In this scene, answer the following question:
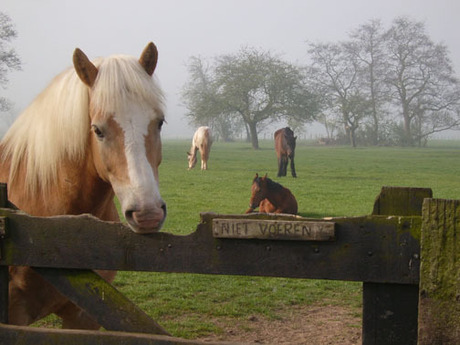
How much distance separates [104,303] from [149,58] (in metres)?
1.48

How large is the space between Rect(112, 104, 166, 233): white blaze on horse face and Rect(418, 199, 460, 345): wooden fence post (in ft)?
3.54

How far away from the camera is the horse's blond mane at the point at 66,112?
2.83 meters

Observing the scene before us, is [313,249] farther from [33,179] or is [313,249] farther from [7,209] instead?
[33,179]

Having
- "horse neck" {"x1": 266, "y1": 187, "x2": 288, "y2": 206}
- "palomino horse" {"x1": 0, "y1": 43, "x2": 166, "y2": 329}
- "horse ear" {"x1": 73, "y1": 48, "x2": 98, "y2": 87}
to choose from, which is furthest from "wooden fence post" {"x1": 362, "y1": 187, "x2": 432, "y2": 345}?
"horse neck" {"x1": 266, "y1": 187, "x2": 288, "y2": 206}

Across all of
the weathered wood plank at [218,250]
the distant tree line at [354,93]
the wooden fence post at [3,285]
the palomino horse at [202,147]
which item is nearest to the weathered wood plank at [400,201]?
the weathered wood plank at [218,250]

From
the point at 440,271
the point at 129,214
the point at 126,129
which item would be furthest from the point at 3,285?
the point at 440,271

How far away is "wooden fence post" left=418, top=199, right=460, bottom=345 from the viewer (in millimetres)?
1933

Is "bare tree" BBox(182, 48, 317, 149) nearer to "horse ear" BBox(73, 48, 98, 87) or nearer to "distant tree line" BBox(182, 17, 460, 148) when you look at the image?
"distant tree line" BBox(182, 17, 460, 148)

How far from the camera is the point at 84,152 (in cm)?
306

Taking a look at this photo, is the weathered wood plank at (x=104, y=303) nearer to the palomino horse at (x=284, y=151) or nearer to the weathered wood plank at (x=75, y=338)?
the weathered wood plank at (x=75, y=338)

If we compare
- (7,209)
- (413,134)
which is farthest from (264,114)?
(7,209)

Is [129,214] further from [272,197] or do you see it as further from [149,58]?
[272,197]

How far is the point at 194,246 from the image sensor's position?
7.14 feet

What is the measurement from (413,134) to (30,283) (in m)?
67.7
